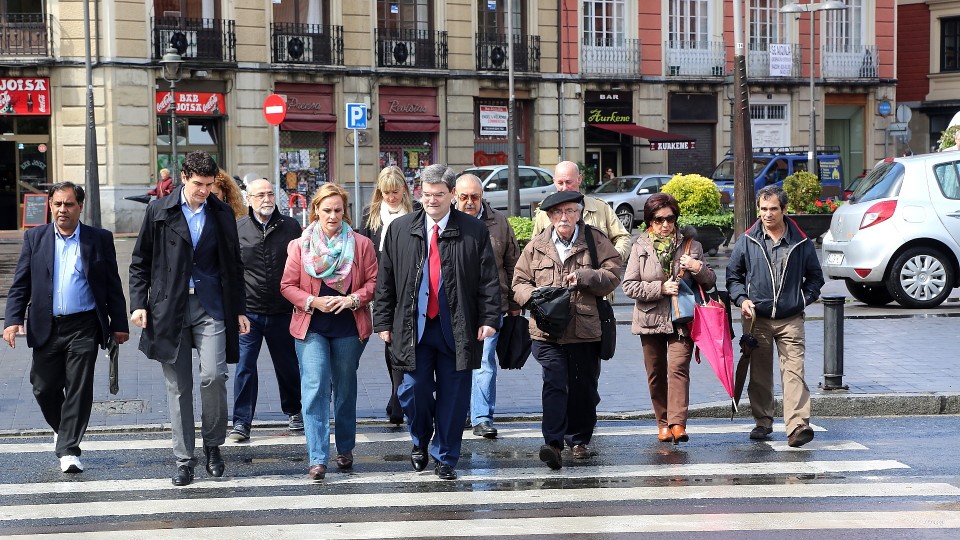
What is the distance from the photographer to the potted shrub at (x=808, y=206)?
83.3 feet

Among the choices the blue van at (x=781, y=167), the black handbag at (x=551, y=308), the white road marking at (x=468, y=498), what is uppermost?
the blue van at (x=781, y=167)

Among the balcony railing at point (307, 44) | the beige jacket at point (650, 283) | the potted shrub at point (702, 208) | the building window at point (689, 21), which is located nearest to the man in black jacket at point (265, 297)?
the beige jacket at point (650, 283)

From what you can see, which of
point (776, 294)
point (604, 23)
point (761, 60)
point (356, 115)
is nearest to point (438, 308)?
point (776, 294)

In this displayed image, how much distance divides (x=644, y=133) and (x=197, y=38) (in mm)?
13298

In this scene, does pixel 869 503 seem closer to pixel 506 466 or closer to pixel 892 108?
pixel 506 466

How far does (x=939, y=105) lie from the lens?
1969 inches

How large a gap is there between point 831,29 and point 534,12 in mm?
10741

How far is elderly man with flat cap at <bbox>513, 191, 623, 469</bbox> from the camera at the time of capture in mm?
8430

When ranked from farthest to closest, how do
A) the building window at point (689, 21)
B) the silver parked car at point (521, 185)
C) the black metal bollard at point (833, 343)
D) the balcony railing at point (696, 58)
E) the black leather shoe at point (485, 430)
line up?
the building window at point (689, 21)
the balcony railing at point (696, 58)
the silver parked car at point (521, 185)
the black metal bollard at point (833, 343)
the black leather shoe at point (485, 430)

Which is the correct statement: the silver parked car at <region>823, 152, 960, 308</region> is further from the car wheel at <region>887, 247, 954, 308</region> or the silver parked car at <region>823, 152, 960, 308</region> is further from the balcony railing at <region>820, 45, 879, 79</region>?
the balcony railing at <region>820, 45, 879, 79</region>

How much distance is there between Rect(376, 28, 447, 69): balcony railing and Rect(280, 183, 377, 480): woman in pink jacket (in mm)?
28581

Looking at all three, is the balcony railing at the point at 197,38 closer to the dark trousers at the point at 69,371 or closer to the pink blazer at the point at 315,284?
the dark trousers at the point at 69,371

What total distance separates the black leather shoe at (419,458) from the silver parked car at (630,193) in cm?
2443

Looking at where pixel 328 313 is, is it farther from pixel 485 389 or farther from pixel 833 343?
pixel 833 343
